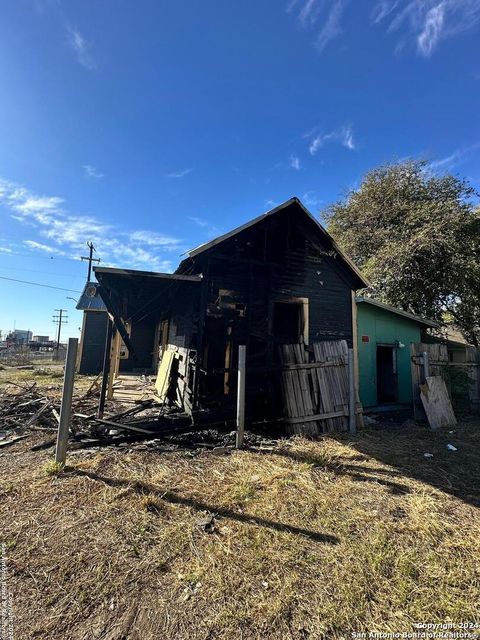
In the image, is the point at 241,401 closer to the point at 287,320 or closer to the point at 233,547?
the point at 233,547

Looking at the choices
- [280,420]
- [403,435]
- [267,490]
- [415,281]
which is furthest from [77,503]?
[415,281]

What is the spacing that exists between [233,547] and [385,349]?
11.1 m

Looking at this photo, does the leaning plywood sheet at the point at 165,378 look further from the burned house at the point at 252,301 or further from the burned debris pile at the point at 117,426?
the burned debris pile at the point at 117,426

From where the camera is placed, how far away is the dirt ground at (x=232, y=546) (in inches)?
83.7

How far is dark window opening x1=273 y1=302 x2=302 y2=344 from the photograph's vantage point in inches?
314

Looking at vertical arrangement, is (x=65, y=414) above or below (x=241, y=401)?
below

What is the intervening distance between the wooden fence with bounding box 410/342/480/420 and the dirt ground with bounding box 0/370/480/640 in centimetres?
338

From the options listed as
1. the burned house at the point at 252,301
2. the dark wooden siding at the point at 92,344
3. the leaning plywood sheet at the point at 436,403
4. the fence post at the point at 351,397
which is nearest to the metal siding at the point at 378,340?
the burned house at the point at 252,301

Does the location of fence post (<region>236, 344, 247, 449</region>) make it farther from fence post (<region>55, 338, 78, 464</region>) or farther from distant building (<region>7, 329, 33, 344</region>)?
distant building (<region>7, 329, 33, 344</region>)

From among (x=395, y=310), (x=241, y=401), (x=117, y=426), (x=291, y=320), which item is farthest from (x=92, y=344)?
(x=395, y=310)

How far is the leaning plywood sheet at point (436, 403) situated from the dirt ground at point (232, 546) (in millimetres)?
3010

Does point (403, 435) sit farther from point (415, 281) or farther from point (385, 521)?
point (415, 281)

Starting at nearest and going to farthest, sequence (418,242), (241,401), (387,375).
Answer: (241,401)
(387,375)
(418,242)

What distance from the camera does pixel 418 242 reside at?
14.2 metres
